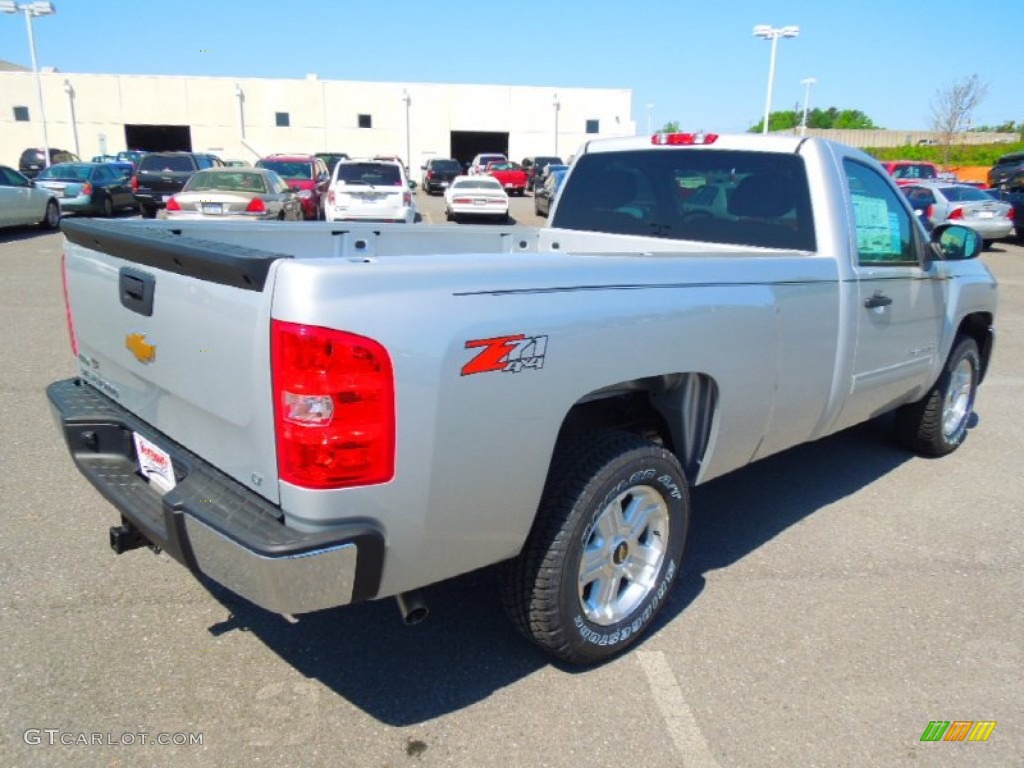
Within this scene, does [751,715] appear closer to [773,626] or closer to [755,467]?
[773,626]

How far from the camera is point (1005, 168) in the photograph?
78.4 ft

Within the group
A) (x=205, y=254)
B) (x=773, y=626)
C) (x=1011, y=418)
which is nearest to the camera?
(x=205, y=254)

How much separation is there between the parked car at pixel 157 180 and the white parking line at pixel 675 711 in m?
20.7

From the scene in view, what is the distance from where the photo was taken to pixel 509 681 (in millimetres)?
2785

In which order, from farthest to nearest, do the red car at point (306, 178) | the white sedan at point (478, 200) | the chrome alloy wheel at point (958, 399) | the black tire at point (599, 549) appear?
the white sedan at point (478, 200)
the red car at point (306, 178)
the chrome alloy wheel at point (958, 399)
the black tire at point (599, 549)

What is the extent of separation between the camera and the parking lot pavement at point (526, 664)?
2.46 metres

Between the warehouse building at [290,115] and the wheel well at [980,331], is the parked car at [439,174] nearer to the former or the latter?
the warehouse building at [290,115]

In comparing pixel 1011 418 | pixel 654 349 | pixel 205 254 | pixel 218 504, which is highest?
pixel 205 254

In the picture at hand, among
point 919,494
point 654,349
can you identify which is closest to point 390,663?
point 654,349

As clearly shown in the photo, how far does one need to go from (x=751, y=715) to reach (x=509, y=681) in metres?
0.86

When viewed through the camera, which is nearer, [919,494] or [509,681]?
[509,681]

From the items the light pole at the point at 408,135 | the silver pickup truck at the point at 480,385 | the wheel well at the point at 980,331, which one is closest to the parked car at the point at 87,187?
the silver pickup truck at the point at 480,385

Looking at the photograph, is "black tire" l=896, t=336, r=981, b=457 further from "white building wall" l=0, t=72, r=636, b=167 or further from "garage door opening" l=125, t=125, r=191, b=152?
"garage door opening" l=125, t=125, r=191, b=152

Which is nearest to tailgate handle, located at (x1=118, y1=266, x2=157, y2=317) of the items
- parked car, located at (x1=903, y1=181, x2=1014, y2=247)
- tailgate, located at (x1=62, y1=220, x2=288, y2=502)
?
tailgate, located at (x1=62, y1=220, x2=288, y2=502)
